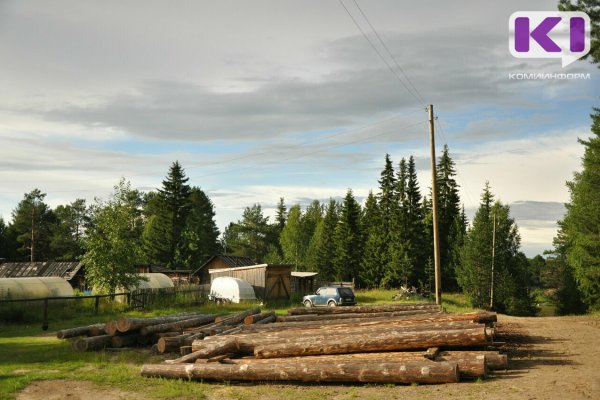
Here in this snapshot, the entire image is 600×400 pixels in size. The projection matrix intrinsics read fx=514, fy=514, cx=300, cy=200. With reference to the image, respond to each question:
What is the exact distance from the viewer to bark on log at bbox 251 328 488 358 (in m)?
12.4

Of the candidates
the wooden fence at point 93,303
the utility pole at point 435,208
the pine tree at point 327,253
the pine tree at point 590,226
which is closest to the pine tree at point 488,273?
the pine tree at point 590,226

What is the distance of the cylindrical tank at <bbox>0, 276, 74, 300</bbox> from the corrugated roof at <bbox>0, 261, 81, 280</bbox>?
21621 millimetres

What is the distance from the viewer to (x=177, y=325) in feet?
57.6

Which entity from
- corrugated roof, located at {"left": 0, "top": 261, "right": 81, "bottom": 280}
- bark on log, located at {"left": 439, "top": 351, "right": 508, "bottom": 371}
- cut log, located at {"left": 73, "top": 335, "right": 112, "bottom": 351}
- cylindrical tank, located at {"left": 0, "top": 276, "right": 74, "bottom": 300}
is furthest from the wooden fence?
corrugated roof, located at {"left": 0, "top": 261, "right": 81, "bottom": 280}

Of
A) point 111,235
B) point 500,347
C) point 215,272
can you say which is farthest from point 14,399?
point 215,272

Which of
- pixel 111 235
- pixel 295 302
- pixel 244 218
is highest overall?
pixel 244 218

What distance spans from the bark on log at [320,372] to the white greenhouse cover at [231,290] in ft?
82.9

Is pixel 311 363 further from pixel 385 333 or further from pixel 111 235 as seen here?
pixel 111 235

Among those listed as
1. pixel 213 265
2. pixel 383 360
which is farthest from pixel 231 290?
pixel 383 360

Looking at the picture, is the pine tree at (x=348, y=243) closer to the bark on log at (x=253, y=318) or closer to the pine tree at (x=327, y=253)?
the pine tree at (x=327, y=253)

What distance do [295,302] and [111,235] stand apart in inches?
575

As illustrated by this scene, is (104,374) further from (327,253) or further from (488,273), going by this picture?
(327,253)

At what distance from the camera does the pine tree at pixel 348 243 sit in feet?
217

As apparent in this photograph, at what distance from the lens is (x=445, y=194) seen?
213 ft
